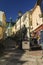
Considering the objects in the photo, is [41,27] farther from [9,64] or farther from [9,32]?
[9,32]

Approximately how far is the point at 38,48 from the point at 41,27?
13.9ft

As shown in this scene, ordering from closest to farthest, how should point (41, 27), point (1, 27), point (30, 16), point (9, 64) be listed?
1. point (9, 64)
2. point (41, 27)
3. point (30, 16)
4. point (1, 27)

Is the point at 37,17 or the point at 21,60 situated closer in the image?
the point at 21,60

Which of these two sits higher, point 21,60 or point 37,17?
point 37,17

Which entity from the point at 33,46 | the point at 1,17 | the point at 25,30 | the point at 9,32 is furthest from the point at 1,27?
the point at 9,32

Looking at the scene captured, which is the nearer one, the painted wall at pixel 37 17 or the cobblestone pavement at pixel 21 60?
the cobblestone pavement at pixel 21 60

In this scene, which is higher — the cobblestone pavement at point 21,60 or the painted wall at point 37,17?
the painted wall at point 37,17

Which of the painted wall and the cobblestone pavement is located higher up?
the painted wall

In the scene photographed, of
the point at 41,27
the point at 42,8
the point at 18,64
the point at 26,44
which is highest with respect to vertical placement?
the point at 42,8

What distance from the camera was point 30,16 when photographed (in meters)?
34.3

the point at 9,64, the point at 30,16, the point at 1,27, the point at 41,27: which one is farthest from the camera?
the point at 1,27

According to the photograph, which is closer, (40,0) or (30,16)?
(40,0)

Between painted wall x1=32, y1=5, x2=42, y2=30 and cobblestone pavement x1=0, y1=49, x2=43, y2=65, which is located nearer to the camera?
cobblestone pavement x1=0, y1=49, x2=43, y2=65

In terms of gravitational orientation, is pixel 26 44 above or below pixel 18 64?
above
